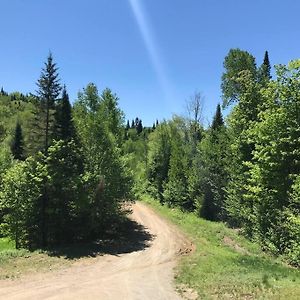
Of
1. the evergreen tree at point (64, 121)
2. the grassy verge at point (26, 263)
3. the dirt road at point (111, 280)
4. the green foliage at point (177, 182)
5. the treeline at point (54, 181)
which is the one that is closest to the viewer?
the dirt road at point (111, 280)

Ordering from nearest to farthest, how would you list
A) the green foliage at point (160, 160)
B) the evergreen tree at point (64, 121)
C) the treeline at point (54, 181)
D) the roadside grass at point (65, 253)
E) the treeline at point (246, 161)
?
the roadside grass at point (65, 253), the treeline at point (246, 161), the treeline at point (54, 181), the evergreen tree at point (64, 121), the green foliage at point (160, 160)

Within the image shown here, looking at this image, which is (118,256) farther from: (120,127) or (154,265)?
(120,127)

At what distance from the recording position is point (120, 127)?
45750 mm

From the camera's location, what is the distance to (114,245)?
30.6 meters

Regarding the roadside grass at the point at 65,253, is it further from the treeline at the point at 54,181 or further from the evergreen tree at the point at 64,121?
the evergreen tree at the point at 64,121

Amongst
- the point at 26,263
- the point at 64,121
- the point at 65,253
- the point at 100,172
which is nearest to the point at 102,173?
the point at 100,172

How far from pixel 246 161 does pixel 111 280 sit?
17907mm

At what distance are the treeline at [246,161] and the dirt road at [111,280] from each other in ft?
23.5

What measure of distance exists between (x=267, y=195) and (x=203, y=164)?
22.9 m

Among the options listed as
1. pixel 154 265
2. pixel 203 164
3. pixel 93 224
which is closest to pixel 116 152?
pixel 93 224

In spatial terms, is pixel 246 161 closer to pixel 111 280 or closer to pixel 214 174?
pixel 214 174

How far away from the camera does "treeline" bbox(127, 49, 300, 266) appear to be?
1032 inches

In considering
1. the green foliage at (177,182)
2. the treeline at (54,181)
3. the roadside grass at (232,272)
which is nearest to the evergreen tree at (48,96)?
the treeline at (54,181)

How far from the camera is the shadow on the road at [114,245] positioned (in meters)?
27.0
